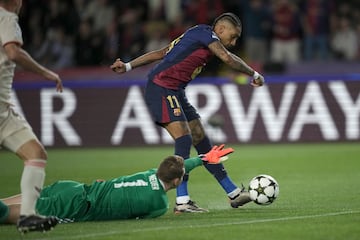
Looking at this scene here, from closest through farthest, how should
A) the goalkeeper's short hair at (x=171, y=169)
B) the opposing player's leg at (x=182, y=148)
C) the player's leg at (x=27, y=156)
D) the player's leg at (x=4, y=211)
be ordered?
the player's leg at (x=27, y=156) → the player's leg at (x=4, y=211) → the goalkeeper's short hair at (x=171, y=169) → the opposing player's leg at (x=182, y=148)

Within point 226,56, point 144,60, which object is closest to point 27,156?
point 226,56

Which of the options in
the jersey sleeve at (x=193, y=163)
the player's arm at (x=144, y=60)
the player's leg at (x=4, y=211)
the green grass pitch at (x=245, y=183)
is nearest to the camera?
the green grass pitch at (x=245, y=183)

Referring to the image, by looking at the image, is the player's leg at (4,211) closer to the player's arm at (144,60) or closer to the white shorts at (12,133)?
the white shorts at (12,133)

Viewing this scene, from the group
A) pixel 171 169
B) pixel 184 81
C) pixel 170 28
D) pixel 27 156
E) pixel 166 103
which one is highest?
pixel 170 28

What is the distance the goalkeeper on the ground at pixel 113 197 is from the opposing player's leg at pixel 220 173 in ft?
3.85

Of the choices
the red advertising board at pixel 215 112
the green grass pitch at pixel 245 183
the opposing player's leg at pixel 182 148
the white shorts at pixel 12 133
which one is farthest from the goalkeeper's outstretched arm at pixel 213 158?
the red advertising board at pixel 215 112

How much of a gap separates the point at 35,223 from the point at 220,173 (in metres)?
3.25

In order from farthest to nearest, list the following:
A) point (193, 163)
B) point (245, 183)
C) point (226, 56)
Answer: point (245, 183)
point (226, 56)
point (193, 163)

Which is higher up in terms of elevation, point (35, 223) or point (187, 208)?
point (35, 223)

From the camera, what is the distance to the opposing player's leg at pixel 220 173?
10805 millimetres

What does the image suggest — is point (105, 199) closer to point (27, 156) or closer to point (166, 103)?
point (27, 156)

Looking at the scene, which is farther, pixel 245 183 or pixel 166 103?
pixel 245 183

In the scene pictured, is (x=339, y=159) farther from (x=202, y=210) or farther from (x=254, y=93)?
(x=202, y=210)

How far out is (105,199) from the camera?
9586 mm
